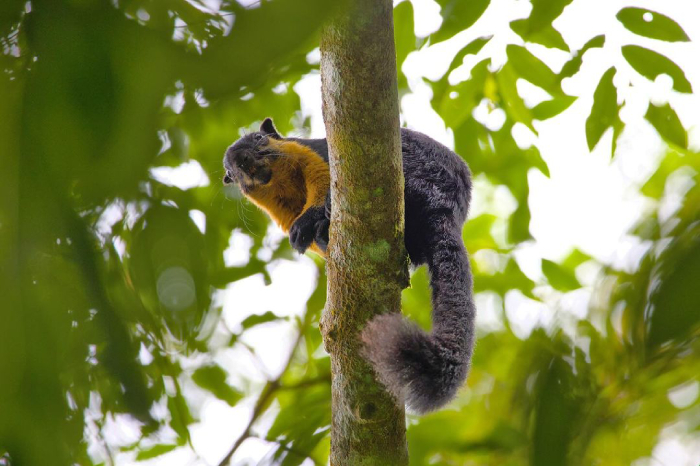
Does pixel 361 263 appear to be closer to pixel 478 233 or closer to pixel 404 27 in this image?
pixel 404 27

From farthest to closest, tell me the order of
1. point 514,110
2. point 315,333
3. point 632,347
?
point 315,333 < point 514,110 < point 632,347

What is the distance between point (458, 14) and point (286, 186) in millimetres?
2156

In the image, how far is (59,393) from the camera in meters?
0.41

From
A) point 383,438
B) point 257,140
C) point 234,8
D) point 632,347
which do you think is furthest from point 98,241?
point 257,140

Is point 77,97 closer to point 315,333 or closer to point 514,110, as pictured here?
point 514,110

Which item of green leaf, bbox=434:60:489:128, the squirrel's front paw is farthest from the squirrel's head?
green leaf, bbox=434:60:489:128

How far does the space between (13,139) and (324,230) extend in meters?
3.12

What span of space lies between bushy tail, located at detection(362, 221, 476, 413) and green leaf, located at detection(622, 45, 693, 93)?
1196mm

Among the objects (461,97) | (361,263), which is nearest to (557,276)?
(461,97)

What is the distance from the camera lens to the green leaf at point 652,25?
94.8 inches

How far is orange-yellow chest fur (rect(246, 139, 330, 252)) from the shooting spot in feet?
13.9

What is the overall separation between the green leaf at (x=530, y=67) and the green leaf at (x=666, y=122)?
1.65 ft

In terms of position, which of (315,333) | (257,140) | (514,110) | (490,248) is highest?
(257,140)

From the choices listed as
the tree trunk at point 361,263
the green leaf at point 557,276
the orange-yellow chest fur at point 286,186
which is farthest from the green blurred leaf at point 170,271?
the orange-yellow chest fur at point 286,186
